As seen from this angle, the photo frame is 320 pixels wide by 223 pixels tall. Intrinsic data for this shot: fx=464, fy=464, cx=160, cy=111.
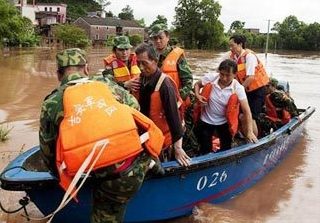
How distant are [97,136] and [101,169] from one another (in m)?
0.22

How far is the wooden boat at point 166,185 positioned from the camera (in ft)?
12.1

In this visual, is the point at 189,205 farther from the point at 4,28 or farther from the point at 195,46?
the point at 195,46

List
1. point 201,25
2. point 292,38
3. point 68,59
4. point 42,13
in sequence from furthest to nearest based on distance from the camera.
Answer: point 292,38, point 201,25, point 42,13, point 68,59

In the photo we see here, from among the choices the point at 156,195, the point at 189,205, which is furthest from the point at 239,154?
the point at 156,195

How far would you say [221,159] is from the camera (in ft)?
14.8

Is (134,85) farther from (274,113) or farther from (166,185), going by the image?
(274,113)

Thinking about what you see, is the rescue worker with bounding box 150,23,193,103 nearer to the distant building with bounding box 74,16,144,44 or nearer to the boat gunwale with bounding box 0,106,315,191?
the boat gunwale with bounding box 0,106,315,191

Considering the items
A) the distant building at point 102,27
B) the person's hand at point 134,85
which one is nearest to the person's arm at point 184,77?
the person's hand at point 134,85

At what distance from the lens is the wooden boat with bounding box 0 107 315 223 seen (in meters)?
3.68

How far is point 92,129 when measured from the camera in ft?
8.23

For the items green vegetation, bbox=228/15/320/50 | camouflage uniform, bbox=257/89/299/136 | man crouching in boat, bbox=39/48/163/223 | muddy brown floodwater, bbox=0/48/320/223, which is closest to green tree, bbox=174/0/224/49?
green vegetation, bbox=228/15/320/50

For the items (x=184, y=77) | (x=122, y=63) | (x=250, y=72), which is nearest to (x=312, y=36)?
(x=250, y=72)

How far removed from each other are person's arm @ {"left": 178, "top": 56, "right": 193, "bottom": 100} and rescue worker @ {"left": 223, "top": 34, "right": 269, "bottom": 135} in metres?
1.12

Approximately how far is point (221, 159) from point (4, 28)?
27.2 m
